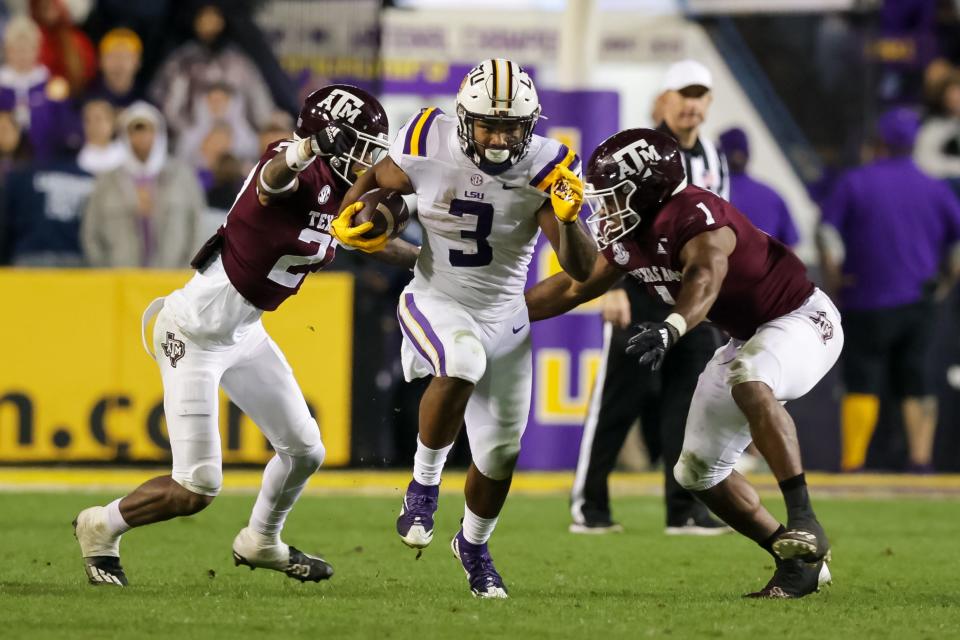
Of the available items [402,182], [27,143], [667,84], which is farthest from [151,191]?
[402,182]

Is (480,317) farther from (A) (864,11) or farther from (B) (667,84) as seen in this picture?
(A) (864,11)

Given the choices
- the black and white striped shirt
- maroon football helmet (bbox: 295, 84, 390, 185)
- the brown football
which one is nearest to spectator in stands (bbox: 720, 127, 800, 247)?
the black and white striped shirt

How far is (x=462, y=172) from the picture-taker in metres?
6.14

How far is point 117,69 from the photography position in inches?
504

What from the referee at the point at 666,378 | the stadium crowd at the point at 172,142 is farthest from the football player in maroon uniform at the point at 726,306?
the stadium crowd at the point at 172,142

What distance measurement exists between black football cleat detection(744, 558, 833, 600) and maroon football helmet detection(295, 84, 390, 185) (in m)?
2.07

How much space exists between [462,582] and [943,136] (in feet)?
28.9

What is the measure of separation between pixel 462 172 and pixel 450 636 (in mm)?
1760

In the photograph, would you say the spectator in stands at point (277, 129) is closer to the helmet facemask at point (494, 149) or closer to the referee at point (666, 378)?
the referee at point (666, 378)

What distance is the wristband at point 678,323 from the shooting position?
5707 millimetres

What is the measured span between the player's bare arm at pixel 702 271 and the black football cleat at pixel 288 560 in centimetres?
169

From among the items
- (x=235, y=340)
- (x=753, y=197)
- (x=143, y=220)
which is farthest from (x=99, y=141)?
(x=235, y=340)

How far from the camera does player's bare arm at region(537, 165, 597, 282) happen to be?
5.79 meters

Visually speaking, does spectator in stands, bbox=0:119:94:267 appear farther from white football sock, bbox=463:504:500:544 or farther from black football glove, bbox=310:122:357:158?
black football glove, bbox=310:122:357:158
